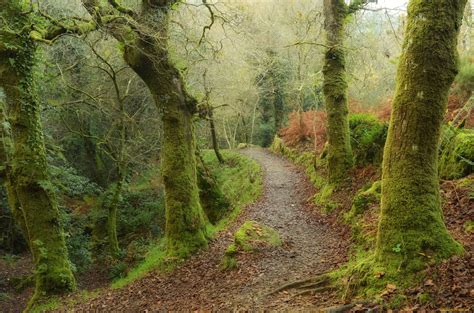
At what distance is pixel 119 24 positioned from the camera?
8.31m

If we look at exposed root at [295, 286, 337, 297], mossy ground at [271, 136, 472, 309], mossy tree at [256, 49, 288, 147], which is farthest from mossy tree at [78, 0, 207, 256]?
mossy tree at [256, 49, 288, 147]

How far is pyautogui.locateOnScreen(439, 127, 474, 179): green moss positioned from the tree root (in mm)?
3588

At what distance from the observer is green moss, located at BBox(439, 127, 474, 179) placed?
280 inches

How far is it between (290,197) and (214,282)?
6680mm

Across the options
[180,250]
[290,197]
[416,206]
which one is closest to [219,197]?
[290,197]

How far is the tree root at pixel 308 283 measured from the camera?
5.54 m

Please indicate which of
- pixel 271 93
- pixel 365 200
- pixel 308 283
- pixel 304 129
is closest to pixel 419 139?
pixel 308 283

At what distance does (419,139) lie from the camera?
430 centimetres

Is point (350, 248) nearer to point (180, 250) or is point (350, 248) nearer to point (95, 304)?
point (180, 250)

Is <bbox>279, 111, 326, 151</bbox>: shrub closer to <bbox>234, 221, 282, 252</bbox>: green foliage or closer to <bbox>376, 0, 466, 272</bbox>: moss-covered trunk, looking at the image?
<bbox>234, 221, 282, 252</bbox>: green foliage

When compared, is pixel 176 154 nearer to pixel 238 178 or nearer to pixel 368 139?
pixel 368 139

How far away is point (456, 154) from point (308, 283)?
4.01m

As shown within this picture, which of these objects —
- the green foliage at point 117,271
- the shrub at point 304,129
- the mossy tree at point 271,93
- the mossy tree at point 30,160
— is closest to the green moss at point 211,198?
the green foliage at point 117,271

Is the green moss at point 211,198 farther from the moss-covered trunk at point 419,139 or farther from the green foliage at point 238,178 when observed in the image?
the moss-covered trunk at point 419,139
